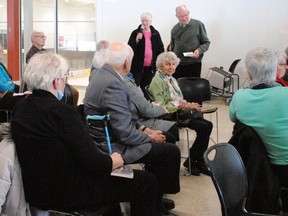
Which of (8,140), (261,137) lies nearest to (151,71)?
(261,137)

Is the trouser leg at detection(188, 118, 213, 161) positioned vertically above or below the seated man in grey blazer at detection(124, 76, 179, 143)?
below

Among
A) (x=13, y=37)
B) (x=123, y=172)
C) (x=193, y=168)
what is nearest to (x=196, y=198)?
(x=193, y=168)

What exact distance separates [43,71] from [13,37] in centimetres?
703

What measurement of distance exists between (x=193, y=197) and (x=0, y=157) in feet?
5.76

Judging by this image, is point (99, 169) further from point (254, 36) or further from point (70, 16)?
point (70, 16)

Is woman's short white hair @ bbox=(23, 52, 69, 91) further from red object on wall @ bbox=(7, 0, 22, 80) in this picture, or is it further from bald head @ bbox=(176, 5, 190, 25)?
red object on wall @ bbox=(7, 0, 22, 80)

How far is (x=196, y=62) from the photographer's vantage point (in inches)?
218

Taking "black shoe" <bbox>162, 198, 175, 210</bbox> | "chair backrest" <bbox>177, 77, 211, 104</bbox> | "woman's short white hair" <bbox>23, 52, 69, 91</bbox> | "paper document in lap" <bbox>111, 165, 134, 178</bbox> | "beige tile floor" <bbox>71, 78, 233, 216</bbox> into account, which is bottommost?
"beige tile floor" <bbox>71, 78, 233, 216</bbox>

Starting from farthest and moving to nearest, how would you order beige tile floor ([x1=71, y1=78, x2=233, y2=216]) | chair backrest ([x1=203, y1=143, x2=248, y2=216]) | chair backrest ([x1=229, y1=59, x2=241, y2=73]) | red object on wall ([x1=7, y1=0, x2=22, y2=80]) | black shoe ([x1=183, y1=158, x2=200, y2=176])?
1. red object on wall ([x1=7, y1=0, x2=22, y2=80])
2. chair backrest ([x1=229, y1=59, x2=241, y2=73])
3. black shoe ([x1=183, y1=158, x2=200, y2=176])
4. beige tile floor ([x1=71, y1=78, x2=233, y2=216])
5. chair backrest ([x1=203, y1=143, x2=248, y2=216])

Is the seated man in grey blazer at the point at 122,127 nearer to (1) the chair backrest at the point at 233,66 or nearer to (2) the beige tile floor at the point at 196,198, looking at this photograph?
(2) the beige tile floor at the point at 196,198

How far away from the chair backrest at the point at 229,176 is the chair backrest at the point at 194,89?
7.55 feet

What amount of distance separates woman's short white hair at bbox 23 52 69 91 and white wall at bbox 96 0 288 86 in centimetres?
614

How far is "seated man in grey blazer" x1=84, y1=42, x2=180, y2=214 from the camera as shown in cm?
227

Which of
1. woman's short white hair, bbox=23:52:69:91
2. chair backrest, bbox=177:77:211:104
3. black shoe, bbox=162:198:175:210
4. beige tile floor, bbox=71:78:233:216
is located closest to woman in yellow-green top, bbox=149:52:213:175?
beige tile floor, bbox=71:78:233:216
